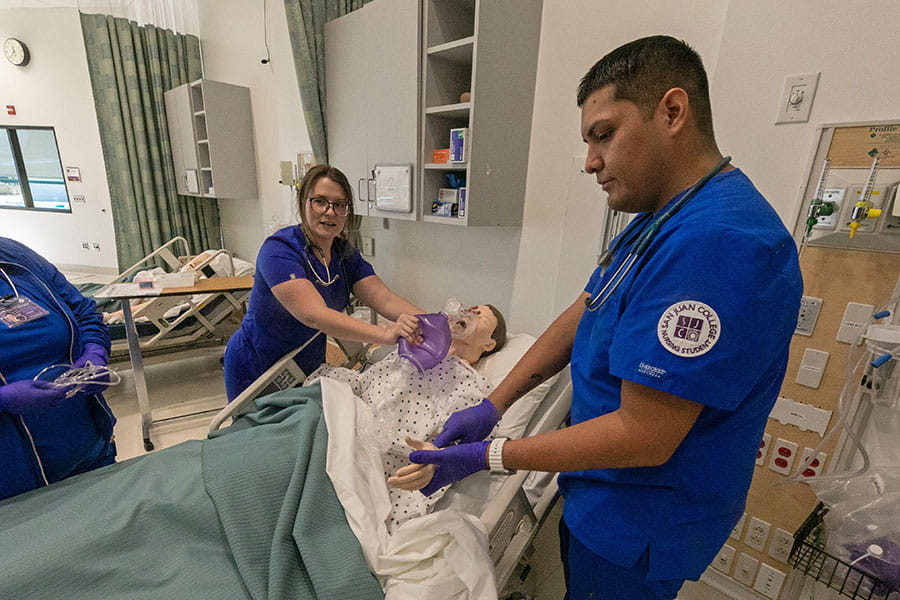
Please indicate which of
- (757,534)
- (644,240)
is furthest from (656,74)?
(757,534)

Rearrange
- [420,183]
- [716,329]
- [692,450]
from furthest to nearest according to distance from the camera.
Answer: [420,183] < [692,450] < [716,329]

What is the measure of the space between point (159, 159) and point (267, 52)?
1758 mm

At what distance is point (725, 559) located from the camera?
4.92ft

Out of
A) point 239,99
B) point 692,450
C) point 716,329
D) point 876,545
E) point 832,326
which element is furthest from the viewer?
point 239,99

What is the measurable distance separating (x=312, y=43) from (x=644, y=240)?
2692 millimetres

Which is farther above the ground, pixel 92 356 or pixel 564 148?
pixel 564 148

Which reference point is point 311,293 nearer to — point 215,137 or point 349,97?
point 349,97

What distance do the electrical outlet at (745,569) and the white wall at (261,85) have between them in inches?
140

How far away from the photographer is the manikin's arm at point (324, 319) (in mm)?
1463

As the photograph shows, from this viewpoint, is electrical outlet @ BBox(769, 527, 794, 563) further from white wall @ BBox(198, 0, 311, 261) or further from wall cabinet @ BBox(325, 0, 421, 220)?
white wall @ BBox(198, 0, 311, 261)

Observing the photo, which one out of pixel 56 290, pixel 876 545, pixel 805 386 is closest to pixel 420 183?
pixel 56 290

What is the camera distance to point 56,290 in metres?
1.30

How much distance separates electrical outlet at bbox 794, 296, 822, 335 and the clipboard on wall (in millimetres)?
1663

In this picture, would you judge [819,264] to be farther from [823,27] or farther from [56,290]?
[56,290]
